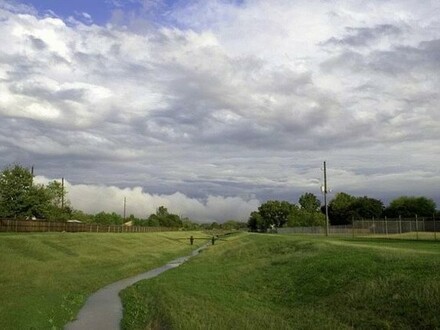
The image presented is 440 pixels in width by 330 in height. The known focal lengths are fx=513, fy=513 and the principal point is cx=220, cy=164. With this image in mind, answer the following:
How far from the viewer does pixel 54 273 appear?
114 ft

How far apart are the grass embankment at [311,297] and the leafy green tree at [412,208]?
346ft

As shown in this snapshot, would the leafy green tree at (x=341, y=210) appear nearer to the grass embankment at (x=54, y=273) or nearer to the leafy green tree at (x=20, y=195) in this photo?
the leafy green tree at (x=20, y=195)

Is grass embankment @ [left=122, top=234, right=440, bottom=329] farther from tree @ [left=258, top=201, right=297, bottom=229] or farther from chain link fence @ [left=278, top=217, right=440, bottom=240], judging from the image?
tree @ [left=258, top=201, right=297, bottom=229]

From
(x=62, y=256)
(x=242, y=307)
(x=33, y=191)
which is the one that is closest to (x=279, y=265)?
(x=242, y=307)

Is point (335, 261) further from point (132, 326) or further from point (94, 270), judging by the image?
point (94, 270)

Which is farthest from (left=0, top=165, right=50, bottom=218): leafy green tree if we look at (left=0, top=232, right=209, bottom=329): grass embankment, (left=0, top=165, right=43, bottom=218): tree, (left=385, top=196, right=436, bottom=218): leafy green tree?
(left=385, top=196, right=436, bottom=218): leafy green tree

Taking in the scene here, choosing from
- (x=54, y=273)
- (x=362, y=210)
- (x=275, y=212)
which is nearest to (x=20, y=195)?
(x=54, y=273)

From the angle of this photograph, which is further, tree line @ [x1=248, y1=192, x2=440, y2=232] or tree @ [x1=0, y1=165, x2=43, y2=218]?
tree line @ [x1=248, y1=192, x2=440, y2=232]

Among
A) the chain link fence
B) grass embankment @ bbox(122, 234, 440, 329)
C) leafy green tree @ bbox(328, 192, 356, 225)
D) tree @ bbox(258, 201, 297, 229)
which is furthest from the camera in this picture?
tree @ bbox(258, 201, 297, 229)

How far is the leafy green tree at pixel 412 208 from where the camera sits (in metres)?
128

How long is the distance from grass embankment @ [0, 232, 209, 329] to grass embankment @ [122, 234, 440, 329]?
10.2 feet

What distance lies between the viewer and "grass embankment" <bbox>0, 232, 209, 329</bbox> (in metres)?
21.3

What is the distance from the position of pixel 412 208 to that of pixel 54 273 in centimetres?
11253

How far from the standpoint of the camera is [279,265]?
3209 cm
